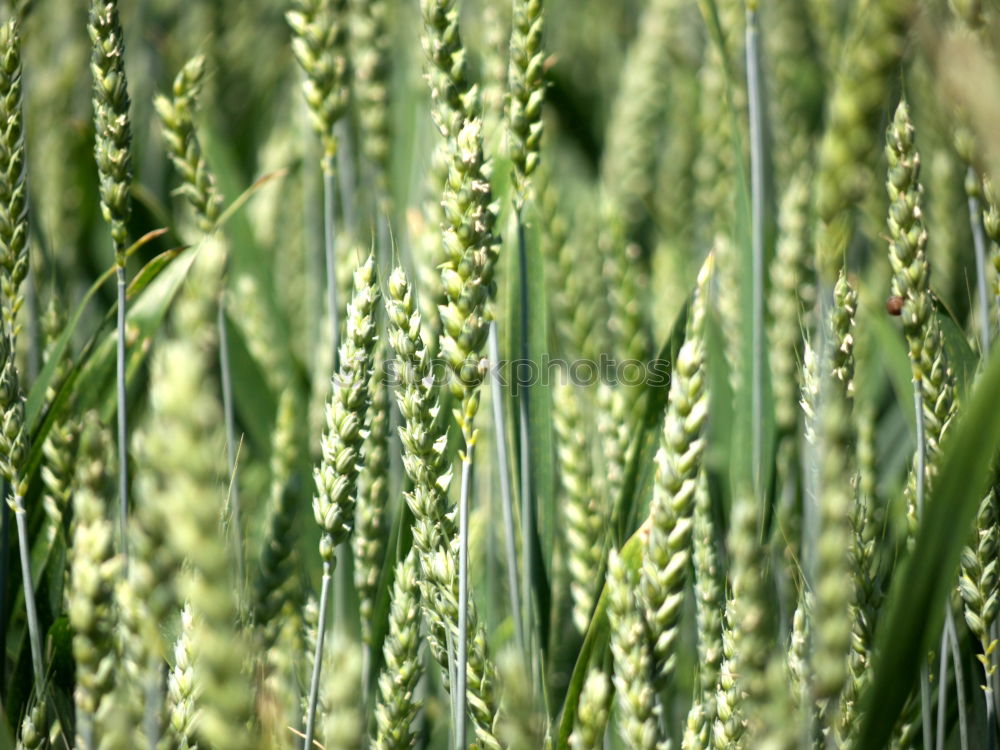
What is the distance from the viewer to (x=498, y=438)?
68cm

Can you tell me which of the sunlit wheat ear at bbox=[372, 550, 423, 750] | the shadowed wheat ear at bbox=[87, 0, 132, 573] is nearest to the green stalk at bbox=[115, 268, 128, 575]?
the shadowed wheat ear at bbox=[87, 0, 132, 573]

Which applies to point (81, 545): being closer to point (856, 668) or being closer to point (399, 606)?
point (399, 606)

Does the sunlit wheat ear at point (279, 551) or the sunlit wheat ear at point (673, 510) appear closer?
the sunlit wheat ear at point (673, 510)

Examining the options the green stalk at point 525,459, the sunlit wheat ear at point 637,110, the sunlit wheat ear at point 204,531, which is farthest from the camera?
Answer: the sunlit wheat ear at point 637,110

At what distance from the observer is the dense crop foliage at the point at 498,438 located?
0.43 meters

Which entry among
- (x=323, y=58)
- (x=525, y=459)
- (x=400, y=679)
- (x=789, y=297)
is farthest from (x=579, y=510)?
(x=323, y=58)

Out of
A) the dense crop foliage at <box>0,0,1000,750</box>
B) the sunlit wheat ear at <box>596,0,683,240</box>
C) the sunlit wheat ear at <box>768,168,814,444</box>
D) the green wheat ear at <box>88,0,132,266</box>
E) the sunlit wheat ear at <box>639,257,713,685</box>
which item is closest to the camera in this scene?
the dense crop foliage at <box>0,0,1000,750</box>

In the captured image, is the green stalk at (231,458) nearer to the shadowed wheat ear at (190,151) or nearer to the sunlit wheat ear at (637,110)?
the shadowed wheat ear at (190,151)

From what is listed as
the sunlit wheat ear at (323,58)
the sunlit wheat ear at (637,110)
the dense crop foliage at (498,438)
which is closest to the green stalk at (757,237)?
the dense crop foliage at (498,438)

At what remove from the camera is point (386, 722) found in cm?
63

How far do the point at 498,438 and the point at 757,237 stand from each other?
0.30 meters

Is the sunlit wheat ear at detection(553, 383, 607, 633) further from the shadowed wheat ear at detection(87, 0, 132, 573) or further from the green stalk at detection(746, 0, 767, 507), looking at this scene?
the shadowed wheat ear at detection(87, 0, 132, 573)

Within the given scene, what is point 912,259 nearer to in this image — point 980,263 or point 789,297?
point 980,263

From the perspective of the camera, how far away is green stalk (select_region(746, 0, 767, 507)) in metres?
0.76
